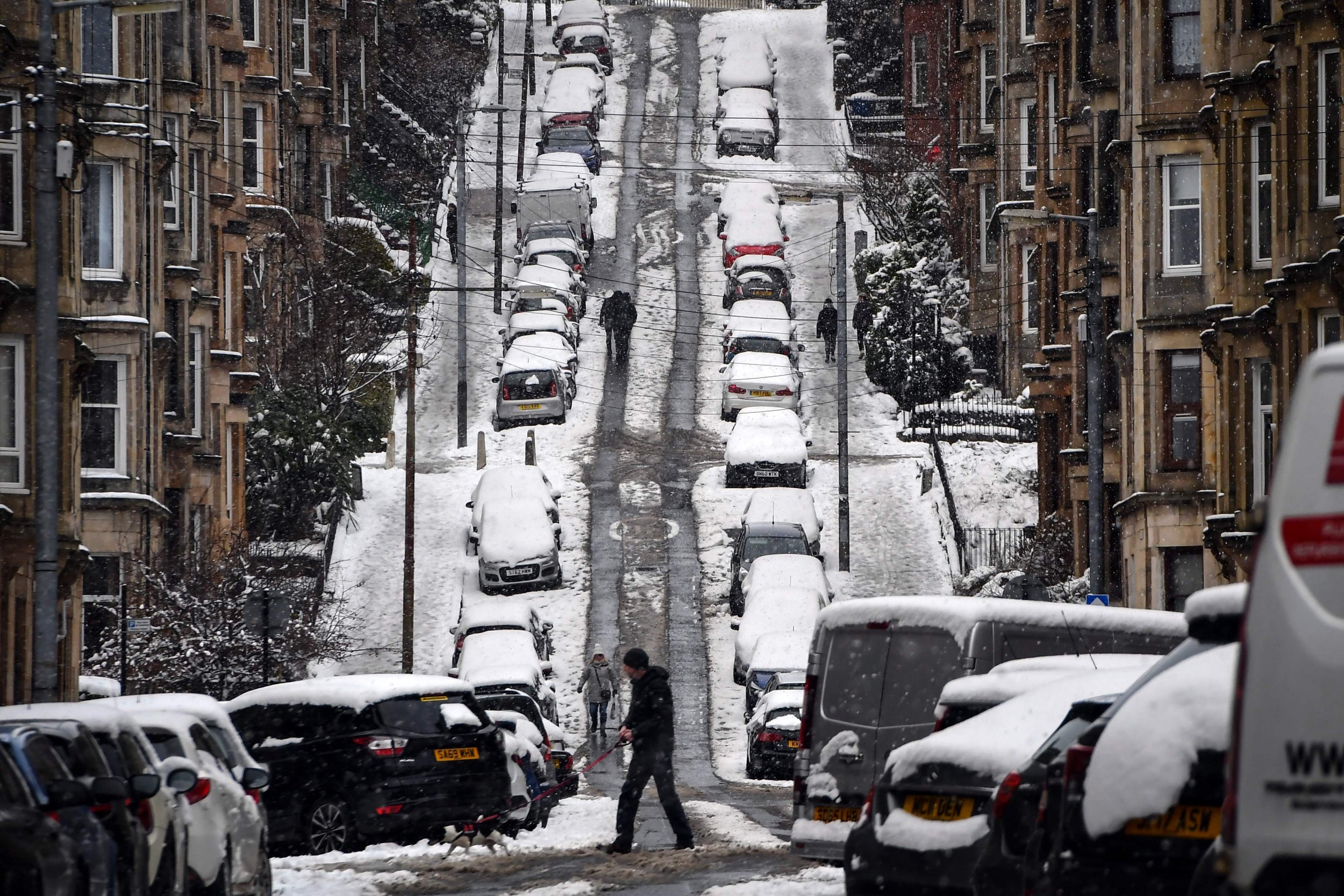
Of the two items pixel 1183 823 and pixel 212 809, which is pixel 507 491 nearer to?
pixel 212 809

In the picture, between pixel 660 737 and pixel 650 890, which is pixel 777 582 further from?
pixel 650 890

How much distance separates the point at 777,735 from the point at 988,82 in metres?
34.5

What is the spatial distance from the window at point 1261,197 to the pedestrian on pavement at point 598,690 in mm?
12448

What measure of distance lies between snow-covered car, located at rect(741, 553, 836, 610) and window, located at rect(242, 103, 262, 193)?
58.3 feet

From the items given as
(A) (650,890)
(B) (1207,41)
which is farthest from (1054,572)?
(A) (650,890)

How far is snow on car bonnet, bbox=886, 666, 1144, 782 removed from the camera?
1105 centimetres

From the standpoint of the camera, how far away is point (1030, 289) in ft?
183

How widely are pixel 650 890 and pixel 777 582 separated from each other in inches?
1023

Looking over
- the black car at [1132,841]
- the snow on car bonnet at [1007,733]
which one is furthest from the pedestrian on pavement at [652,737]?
the black car at [1132,841]

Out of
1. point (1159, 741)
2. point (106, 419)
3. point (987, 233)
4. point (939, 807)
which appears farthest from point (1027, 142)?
point (1159, 741)

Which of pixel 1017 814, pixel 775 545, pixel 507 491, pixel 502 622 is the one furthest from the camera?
pixel 507 491

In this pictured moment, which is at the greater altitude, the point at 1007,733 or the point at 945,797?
the point at 1007,733

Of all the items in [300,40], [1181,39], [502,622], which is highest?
[300,40]

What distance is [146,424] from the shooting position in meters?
35.7
